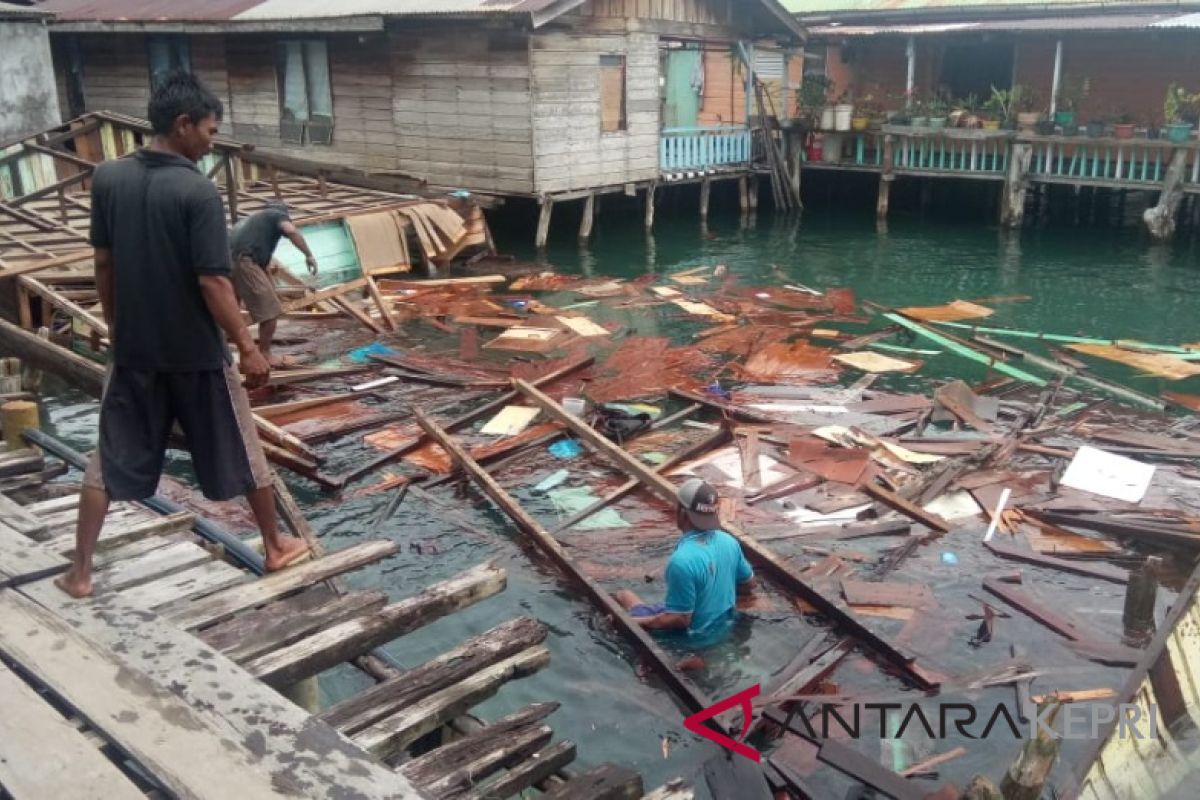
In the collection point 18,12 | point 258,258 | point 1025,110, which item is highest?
point 18,12

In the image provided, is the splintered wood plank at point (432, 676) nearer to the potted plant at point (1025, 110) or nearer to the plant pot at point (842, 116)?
the potted plant at point (1025, 110)

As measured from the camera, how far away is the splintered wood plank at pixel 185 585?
4.26 meters

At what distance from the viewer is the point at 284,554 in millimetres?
4730

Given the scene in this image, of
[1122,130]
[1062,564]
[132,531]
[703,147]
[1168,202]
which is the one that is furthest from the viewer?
[703,147]

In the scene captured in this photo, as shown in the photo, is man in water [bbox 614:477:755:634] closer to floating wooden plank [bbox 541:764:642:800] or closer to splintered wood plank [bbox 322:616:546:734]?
splintered wood plank [bbox 322:616:546:734]

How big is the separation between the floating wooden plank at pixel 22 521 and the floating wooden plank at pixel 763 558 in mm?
3570

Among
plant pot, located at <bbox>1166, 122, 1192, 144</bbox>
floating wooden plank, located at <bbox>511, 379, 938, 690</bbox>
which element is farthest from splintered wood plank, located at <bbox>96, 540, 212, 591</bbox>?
plant pot, located at <bbox>1166, 122, 1192, 144</bbox>

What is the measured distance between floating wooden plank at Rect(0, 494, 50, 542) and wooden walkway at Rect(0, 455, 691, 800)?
0.01 meters

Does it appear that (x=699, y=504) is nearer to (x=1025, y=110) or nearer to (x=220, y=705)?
(x=220, y=705)

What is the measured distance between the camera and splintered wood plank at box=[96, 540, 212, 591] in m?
4.37

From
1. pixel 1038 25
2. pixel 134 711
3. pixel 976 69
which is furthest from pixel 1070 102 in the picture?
pixel 134 711

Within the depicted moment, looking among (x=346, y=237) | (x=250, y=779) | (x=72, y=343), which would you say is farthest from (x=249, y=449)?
(x=346, y=237)

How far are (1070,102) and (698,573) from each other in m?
19.4

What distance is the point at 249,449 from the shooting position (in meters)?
4.46
